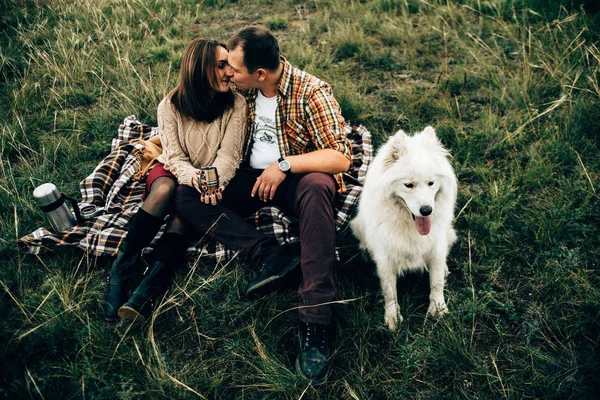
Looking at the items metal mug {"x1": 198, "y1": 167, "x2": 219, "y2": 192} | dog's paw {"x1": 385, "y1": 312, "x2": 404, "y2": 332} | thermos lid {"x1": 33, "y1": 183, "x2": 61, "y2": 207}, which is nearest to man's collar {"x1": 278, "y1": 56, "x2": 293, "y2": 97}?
metal mug {"x1": 198, "y1": 167, "x2": 219, "y2": 192}

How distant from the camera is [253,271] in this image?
284 cm

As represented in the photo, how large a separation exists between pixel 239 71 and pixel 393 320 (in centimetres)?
204

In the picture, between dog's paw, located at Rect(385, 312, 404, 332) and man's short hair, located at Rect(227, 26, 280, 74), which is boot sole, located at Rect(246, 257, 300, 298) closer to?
dog's paw, located at Rect(385, 312, 404, 332)

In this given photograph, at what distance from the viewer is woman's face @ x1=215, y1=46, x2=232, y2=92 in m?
2.87

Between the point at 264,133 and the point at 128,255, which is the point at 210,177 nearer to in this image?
the point at 264,133

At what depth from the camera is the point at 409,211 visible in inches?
96.5

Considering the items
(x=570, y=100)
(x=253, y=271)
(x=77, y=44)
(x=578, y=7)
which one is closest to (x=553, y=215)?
(x=570, y=100)

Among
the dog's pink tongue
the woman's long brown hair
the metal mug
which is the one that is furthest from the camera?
the woman's long brown hair

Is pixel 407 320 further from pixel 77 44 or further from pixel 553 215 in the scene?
pixel 77 44

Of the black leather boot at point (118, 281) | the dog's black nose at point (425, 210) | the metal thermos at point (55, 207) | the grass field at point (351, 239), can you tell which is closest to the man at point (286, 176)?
the grass field at point (351, 239)

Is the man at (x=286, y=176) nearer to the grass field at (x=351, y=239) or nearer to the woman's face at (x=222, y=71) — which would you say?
the woman's face at (x=222, y=71)

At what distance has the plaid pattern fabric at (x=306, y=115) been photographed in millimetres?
2891

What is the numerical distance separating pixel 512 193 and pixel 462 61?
211 cm

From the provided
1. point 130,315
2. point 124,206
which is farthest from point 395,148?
point 124,206
